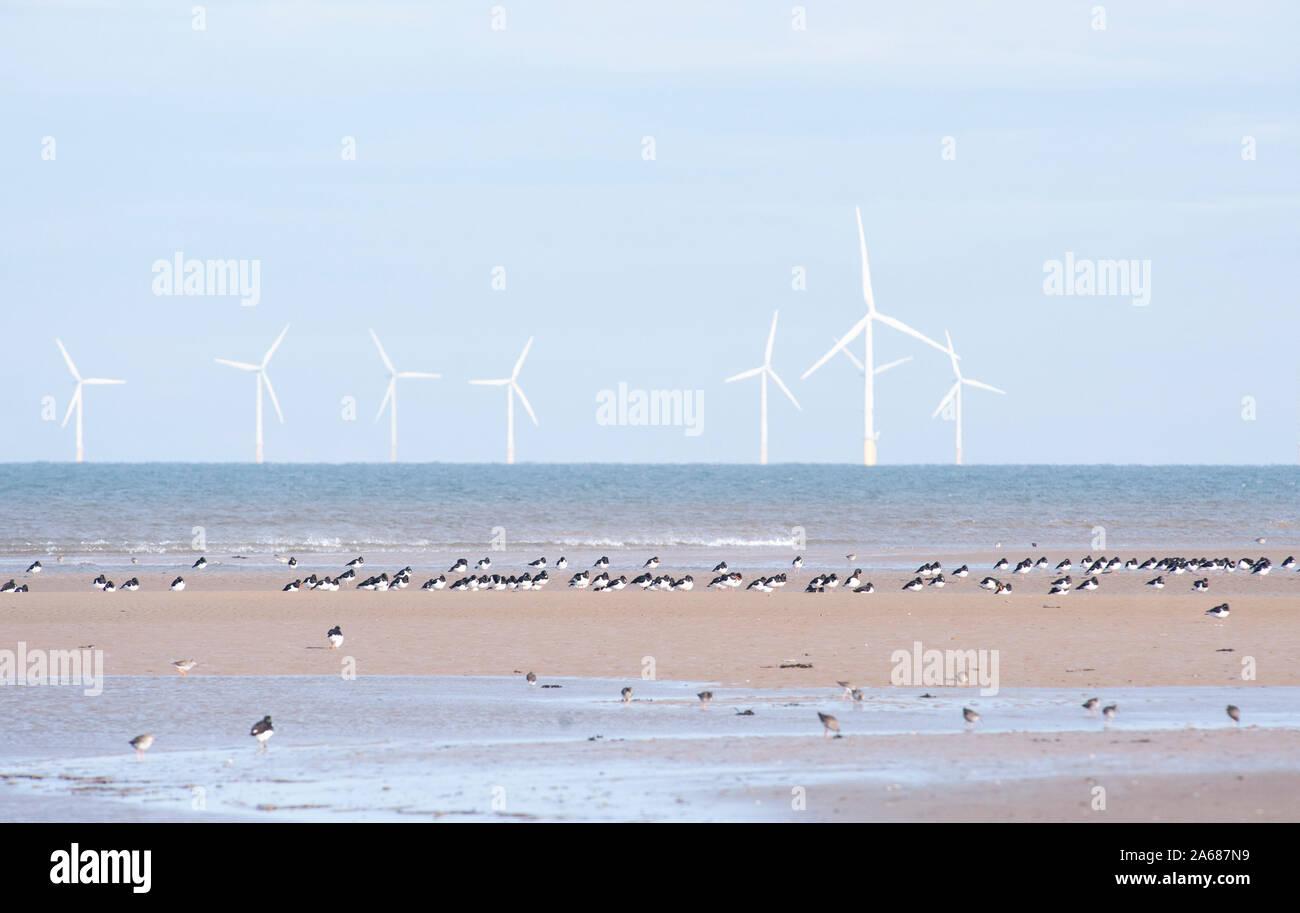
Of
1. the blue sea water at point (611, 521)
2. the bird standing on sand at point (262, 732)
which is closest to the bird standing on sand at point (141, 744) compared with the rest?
the bird standing on sand at point (262, 732)

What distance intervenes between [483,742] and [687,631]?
10.9 meters

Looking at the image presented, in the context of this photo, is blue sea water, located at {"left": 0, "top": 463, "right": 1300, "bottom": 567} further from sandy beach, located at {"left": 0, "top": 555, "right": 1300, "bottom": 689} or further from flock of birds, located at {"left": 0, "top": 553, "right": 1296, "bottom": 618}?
sandy beach, located at {"left": 0, "top": 555, "right": 1300, "bottom": 689}

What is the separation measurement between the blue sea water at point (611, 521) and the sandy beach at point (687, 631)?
15787 millimetres

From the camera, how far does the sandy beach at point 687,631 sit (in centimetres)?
2062

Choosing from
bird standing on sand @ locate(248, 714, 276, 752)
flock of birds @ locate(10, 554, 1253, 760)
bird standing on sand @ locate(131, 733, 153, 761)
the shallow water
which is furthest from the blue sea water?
bird standing on sand @ locate(131, 733, 153, 761)

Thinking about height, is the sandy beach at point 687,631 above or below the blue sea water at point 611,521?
below

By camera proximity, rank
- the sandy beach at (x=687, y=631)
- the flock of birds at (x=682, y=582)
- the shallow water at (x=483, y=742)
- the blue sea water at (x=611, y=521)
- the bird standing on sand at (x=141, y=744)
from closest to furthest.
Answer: the shallow water at (x=483, y=742) < the bird standing on sand at (x=141, y=744) < the sandy beach at (x=687, y=631) < the flock of birds at (x=682, y=582) < the blue sea water at (x=611, y=521)

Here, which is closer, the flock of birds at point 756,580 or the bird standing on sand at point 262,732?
the bird standing on sand at point 262,732

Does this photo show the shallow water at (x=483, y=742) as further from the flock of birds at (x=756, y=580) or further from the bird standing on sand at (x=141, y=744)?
the flock of birds at (x=756, y=580)

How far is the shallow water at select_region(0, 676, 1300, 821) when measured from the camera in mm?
11938

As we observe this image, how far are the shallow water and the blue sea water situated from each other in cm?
2934

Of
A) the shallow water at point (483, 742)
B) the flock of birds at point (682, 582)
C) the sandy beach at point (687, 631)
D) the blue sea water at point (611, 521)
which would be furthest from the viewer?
the blue sea water at point (611, 521)
